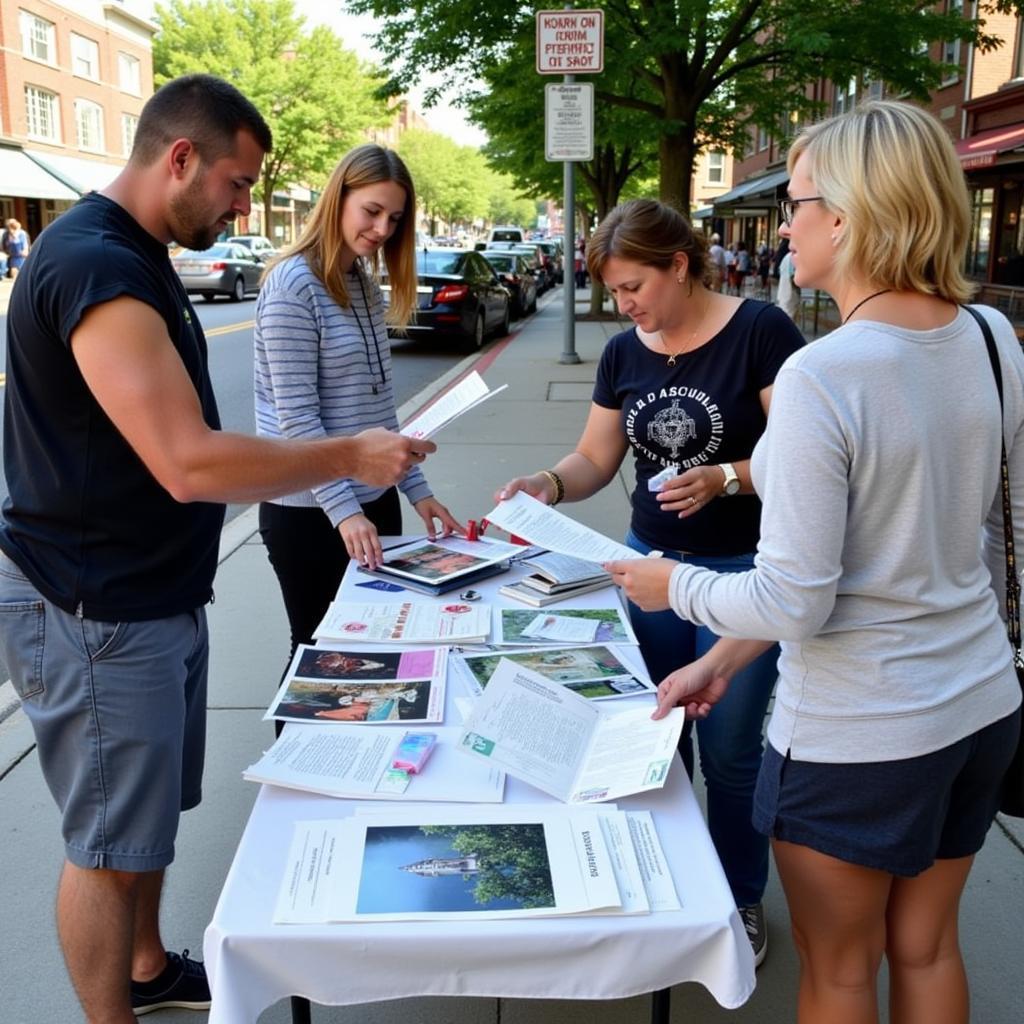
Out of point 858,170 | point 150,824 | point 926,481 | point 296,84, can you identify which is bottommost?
point 150,824

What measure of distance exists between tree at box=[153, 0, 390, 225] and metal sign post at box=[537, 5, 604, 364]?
35.2 m

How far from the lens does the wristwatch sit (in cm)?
262

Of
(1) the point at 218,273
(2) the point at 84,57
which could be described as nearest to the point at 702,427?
(1) the point at 218,273

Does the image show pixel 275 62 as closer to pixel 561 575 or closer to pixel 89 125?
pixel 89 125

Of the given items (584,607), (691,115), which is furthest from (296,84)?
(584,607)

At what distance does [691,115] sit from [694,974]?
45.3 ft

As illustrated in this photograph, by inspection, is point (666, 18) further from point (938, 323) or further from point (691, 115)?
point (938, 323)

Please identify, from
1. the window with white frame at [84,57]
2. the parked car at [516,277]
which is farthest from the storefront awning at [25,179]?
the parked car at [516,277]

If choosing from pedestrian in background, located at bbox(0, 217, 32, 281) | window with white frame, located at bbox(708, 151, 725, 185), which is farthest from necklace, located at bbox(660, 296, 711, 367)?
window with white frame, located at bbox(708, 151, 725, 185)

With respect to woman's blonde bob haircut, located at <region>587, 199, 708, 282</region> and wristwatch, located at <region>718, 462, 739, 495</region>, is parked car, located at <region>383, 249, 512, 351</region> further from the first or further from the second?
wristwatch, located at <region>718, 462, 739, 495</region>

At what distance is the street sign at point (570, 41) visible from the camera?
10.8 meters

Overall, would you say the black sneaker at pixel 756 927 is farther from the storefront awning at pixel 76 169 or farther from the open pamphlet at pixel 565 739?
the storefront awning at pixel 76 169

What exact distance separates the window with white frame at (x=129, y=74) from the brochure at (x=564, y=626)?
153 feet

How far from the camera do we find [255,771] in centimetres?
183
